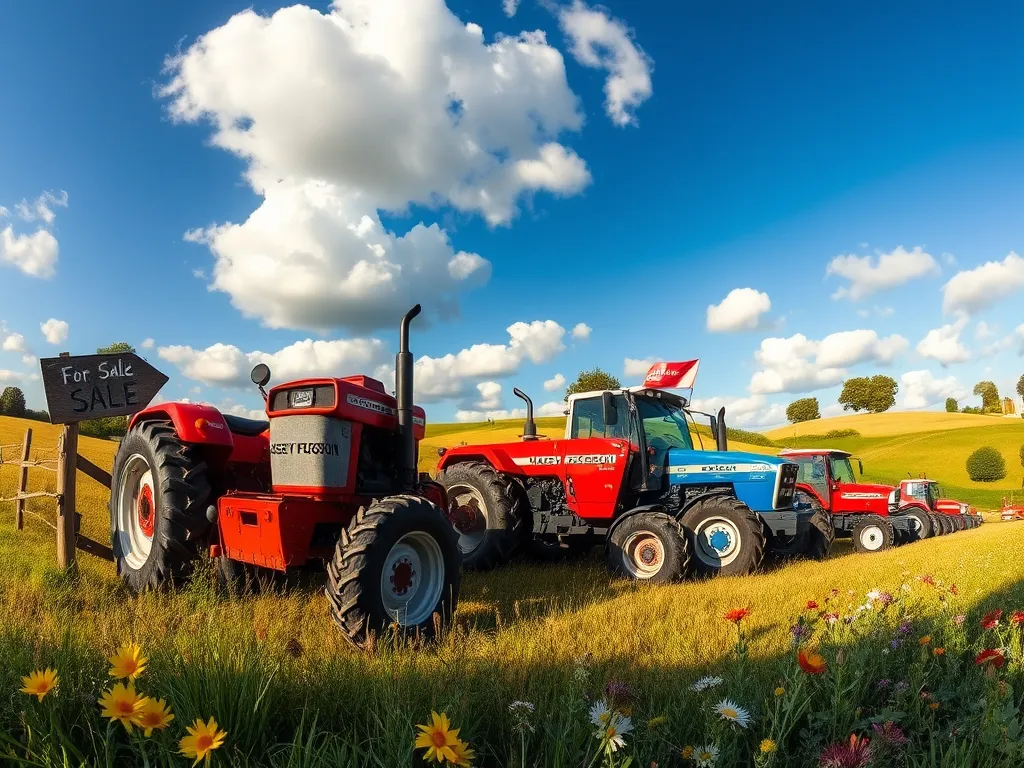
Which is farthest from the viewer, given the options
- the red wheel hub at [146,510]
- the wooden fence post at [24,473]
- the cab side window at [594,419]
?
the cab side window at [594,419]

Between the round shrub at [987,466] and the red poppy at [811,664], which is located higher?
the red poppy at [811,664]

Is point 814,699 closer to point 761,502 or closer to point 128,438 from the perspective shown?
point 128,438

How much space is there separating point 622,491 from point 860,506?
10.9m

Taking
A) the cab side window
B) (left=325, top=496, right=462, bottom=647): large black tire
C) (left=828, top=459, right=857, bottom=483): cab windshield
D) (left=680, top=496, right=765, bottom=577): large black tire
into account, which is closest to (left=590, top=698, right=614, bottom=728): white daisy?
(left=325, top=496, right=462, bottom=647): large black tire

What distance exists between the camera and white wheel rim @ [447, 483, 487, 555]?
7707mm

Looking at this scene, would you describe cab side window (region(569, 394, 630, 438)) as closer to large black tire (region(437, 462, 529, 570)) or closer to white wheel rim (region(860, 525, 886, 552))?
large black tire (region(437, 462, 529, 570))

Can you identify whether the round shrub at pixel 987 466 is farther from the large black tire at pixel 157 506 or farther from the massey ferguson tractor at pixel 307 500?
the large black tire at pixel 157 506

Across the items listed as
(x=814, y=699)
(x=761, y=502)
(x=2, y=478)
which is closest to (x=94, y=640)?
(x=814, y=699)

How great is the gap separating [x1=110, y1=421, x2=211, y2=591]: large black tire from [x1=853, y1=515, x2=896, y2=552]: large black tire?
43.4 ft

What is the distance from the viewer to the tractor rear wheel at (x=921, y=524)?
16094 millimetres

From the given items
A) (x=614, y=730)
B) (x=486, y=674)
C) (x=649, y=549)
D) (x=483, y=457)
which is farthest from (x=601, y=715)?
(x=483, y=457)

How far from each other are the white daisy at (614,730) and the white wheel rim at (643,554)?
214 inches

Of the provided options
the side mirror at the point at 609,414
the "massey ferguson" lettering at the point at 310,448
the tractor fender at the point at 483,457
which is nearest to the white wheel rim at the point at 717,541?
the side mirror at the point at 609,414

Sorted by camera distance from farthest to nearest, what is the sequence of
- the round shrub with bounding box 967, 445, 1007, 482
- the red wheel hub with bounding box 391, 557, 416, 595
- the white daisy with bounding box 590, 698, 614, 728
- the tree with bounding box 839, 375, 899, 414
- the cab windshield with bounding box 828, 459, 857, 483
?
the tree with bounding box 839, 375, 899, 414, the round shrub with bounding box 967, 445, 1007, 482, the cab windshield with bounding box 828, 459, 857, 483, the red wheel hub with bounding box 391, 557, 416, 595, the white daisy with bounding box 590, 698, 614, 728
